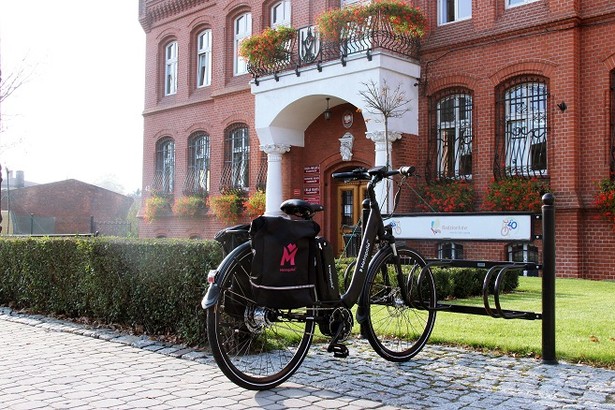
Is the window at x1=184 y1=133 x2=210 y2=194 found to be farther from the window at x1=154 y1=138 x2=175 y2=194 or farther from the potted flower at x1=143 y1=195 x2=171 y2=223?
the window at x1=154 y1=138 x2=175 y2=194

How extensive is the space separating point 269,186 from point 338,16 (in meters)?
4.63

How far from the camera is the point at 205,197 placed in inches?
821

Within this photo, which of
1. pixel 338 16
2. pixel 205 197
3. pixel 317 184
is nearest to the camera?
pixel 338 16

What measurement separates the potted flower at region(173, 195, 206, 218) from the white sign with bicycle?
14688 millimetres

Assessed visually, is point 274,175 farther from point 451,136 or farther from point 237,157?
point 451,136

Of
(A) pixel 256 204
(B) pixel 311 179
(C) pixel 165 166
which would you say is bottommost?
(A) pixel 256 204

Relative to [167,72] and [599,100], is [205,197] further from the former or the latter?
[599,100]

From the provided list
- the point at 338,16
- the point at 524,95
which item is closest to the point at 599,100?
the point at 524,95

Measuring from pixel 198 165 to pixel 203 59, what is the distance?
145 inches

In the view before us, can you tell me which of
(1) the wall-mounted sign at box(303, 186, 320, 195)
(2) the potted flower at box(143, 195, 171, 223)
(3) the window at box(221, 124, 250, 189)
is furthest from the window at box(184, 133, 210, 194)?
(1) the wall-mounted sign at box(303, 186, 320, 195)

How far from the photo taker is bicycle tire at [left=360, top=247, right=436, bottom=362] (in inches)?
202

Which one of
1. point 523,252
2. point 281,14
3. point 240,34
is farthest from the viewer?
point 240,34

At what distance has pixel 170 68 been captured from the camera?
2386 cm

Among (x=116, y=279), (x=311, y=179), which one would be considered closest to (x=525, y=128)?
(x=311, y=179)
